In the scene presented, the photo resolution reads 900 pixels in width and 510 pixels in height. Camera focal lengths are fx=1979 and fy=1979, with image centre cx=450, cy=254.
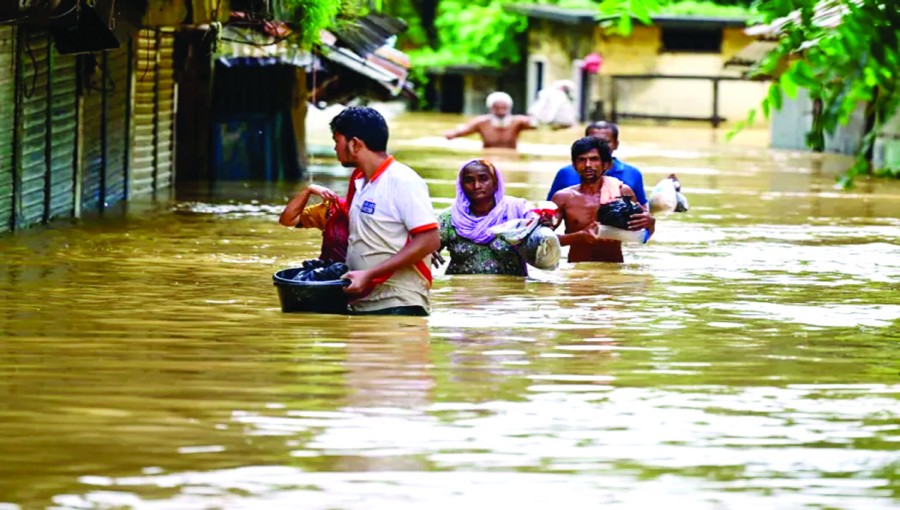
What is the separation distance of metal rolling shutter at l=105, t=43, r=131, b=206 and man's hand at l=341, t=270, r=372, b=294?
10530 mm

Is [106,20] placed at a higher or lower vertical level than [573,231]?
higher

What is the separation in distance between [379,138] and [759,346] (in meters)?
2.24

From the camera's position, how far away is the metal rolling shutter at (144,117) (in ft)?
68.4

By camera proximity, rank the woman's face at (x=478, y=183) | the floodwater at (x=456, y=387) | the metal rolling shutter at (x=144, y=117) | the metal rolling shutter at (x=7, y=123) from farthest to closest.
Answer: the metal rolling shutter at (x=144, y=117) < the metal rolling shutter at (x=7, y=123) < the woman's face at (x=478, y=183) < the floodwater at (x=456, y=387)

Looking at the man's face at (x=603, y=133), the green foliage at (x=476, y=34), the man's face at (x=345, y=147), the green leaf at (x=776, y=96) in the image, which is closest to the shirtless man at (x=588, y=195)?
the man's face at (x=603, y=133)

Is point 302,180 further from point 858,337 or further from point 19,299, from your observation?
point 858,337

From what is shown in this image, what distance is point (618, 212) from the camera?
13352 mm

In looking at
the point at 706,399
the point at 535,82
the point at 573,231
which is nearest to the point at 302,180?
the point at 573,231

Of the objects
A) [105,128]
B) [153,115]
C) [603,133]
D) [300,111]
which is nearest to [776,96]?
[603,133]

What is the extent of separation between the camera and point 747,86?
4922 centimetres

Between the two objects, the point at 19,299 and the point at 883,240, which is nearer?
the point at 19,299

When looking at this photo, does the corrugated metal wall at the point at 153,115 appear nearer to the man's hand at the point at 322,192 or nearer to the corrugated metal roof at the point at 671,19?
the man's hand at the point at 322,192

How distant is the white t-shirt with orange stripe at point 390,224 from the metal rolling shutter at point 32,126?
701 cm

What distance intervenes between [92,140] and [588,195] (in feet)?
23.2
